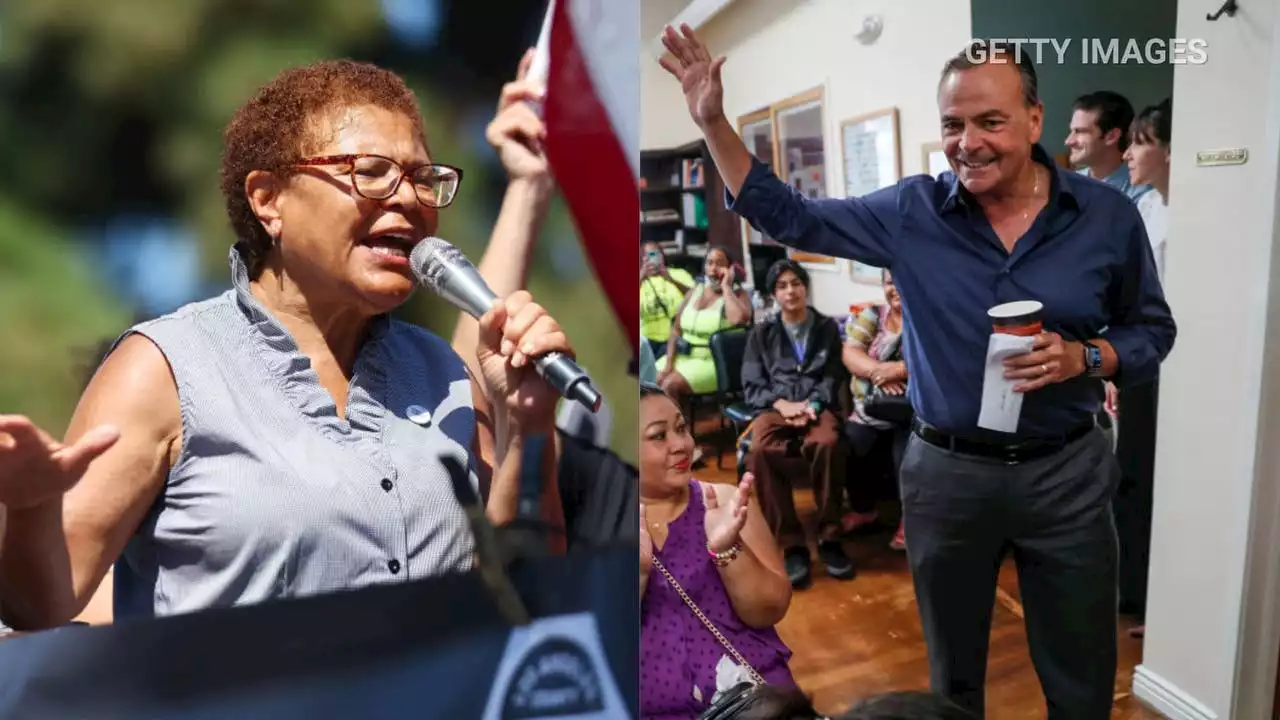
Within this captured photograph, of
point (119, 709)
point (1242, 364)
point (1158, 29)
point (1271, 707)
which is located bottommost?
point (1271, 707)

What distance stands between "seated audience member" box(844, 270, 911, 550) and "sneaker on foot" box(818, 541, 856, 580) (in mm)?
54

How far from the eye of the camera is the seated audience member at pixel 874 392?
5.22 feet

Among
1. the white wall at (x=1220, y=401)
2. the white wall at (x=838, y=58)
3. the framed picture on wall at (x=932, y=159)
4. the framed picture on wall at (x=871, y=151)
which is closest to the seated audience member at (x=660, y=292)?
the white wall at (x=838, y=58)

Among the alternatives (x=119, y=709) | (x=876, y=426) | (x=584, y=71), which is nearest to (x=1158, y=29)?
(x=876, y=426)

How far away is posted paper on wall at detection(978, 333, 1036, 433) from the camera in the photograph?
51.1 inches

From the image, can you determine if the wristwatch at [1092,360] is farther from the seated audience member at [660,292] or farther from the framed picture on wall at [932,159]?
the seated audience member at [660,292]

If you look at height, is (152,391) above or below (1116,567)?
above

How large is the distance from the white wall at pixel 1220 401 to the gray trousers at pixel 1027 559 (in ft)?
1.13

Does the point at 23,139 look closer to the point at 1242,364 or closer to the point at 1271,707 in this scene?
the point at 1242,364

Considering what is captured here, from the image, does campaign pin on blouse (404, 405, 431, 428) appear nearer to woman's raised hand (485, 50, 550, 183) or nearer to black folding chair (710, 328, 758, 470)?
woman's raised hand (485, 50, 550, 183)

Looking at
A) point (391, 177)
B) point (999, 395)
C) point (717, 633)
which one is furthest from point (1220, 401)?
point (391, 177)

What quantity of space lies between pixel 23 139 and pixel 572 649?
3.14 feet

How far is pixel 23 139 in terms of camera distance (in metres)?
0.89

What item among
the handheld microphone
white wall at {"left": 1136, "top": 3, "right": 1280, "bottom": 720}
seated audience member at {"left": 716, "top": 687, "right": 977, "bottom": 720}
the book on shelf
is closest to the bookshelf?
the book on shelf
